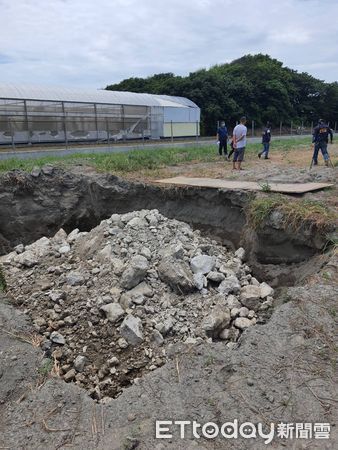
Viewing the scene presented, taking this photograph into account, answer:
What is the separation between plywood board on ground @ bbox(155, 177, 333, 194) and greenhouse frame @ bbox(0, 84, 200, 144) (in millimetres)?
11569

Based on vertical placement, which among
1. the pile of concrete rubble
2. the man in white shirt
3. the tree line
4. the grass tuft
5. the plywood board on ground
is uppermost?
the tree line

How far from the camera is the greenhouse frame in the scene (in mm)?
19969

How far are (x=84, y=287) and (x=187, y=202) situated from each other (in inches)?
144

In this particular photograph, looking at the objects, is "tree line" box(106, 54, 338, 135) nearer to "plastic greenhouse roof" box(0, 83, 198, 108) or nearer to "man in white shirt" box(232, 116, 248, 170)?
"plastic greenhouse roof" box(0, 83, 198, 108)

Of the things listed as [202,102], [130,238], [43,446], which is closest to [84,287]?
[130,238]

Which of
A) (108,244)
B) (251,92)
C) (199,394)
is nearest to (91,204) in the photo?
(108,244)

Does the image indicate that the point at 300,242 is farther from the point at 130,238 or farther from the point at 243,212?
the point at 130,238

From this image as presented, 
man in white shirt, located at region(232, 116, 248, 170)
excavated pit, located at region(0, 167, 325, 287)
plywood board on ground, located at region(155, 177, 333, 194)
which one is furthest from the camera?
man in white shirt, located at region(232, 116, 248, 170)

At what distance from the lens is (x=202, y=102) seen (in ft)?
116

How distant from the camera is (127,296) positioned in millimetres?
5832

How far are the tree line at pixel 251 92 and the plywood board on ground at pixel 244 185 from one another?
26.2 m

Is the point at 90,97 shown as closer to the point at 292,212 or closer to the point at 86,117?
the point at 86,117

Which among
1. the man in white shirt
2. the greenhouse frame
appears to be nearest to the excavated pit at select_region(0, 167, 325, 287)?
the man in white shirt

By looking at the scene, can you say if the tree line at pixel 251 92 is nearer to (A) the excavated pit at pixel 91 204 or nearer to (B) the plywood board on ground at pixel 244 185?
(B) the plywood board on ground at pixel 244 185
